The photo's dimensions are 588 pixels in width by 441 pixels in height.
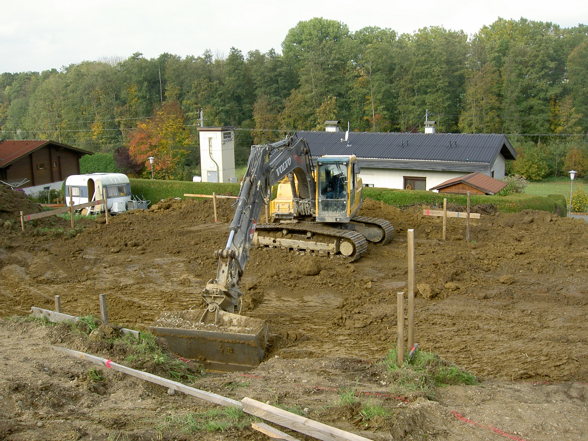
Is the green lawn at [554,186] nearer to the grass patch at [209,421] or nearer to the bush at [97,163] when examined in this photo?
the bush at [97,163]

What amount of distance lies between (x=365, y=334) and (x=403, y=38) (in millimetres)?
58795

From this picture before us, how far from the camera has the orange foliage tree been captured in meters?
39.3

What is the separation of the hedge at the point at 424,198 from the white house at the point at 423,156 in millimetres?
5317

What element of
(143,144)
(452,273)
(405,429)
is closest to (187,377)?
(405,429)

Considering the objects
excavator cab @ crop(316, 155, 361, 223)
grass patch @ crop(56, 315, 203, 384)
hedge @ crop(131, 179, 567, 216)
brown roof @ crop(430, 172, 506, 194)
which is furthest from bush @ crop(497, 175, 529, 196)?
grass patch @ crop(56, 315, 203, 384)

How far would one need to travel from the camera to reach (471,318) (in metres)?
12.6

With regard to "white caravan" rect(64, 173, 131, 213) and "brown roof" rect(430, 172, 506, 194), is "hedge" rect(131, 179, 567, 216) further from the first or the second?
"white caravan" rect(64, 173, 131, 213)

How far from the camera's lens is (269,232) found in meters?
18.5

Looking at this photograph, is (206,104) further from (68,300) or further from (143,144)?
(68,300)

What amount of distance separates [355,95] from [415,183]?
23.2m

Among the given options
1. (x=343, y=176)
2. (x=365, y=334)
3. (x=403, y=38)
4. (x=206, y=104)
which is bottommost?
(x=365, y=334)

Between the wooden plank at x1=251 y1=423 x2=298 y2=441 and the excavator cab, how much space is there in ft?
36.9

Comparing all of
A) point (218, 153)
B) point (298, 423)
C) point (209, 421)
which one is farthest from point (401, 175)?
point (298, 423)

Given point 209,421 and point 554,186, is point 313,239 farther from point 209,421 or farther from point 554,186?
point 554,186
